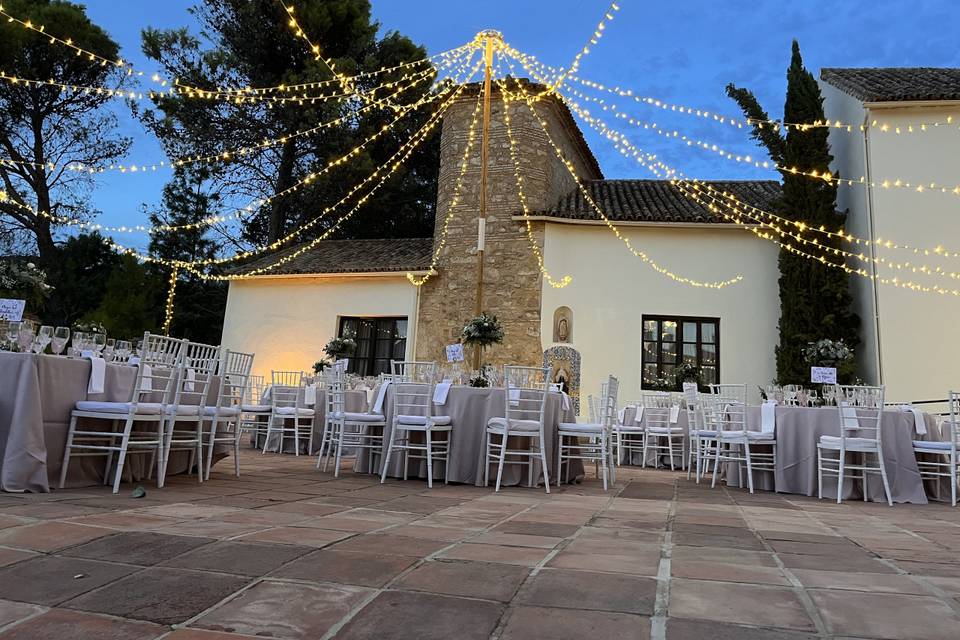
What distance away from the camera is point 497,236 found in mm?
10719

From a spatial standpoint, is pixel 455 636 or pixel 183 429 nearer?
pixel 455 636

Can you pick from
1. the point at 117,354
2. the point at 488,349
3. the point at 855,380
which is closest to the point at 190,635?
the point at 117,354

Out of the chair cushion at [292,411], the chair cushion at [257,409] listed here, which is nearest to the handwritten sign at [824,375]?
the chair cushion at [292,411]

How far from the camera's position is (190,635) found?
144 centimetres

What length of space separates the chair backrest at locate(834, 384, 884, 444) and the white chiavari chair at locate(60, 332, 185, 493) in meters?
4.86

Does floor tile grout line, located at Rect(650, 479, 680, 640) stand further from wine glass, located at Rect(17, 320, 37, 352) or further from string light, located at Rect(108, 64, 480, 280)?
string light, located at Rect(108, 64, 480, 280)

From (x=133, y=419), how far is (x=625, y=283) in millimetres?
8160

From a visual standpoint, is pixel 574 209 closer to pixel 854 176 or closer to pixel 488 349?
pixel 488 349

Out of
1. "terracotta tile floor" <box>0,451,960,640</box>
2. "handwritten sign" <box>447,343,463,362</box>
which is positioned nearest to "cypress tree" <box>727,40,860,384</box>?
"handwritten sign" <box>447,343,463,362</box>

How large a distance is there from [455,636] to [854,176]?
424 inches

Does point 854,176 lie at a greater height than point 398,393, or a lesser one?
greater

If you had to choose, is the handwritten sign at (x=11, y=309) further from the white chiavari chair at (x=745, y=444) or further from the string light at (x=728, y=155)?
the string light at (x=728, y=155)

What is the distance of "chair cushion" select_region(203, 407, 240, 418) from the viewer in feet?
14.3

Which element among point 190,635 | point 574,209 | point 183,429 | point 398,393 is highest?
point 574,209
